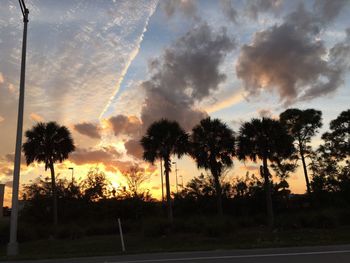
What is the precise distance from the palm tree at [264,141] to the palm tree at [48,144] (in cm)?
1755

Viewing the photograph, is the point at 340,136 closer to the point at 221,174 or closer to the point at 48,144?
the point at 221,174

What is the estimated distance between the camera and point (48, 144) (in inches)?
1511

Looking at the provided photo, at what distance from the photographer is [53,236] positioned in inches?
1098

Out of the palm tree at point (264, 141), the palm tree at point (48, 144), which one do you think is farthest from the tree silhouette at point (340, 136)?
the palm tree at point (48, 144)

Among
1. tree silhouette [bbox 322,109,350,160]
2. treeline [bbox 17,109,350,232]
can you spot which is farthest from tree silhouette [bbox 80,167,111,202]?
tree silhouette [bbox 322,109,350,160]

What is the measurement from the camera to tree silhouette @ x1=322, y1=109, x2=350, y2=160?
43.3 meters

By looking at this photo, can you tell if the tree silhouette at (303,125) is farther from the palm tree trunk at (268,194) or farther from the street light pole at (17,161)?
the street light pole at (17,161)

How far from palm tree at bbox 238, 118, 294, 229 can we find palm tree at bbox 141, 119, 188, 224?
18.9 ft

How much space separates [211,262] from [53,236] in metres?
20.6

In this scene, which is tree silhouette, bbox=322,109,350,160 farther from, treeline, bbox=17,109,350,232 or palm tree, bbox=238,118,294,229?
palm tree, bbox=238,118,294,229

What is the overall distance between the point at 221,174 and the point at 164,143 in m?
11.6

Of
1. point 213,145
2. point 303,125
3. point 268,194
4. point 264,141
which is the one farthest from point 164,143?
point 303,125

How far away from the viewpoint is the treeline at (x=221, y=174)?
3519 cm

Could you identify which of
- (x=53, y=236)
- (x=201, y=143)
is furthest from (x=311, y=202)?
(x=53, y=236)
